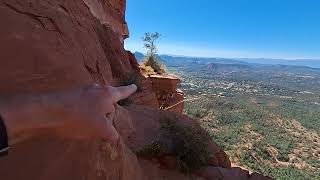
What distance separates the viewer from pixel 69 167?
456 centimetres

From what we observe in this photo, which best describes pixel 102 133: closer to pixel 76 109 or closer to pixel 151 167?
pixel 76 109

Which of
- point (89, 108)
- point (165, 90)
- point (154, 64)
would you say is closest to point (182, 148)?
point (89, 108)

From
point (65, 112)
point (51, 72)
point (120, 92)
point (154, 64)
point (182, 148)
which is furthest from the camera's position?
point (154, 64)

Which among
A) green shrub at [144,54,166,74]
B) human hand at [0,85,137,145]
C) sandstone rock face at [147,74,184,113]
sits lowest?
sandstone rock face at [147,74,184,113]

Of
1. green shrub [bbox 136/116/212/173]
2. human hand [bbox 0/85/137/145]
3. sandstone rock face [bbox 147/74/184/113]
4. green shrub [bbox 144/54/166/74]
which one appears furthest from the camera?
green shrub [bbox 144/54/166/74]

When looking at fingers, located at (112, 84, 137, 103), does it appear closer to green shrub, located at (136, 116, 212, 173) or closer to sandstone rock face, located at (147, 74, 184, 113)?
green shrub, located at (136, 116, 212, 173)

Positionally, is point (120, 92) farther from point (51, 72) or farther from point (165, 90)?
point (165, 90)

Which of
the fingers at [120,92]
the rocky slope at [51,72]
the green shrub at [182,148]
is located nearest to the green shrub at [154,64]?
the green shrub at [182,148]

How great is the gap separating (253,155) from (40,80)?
176 ft

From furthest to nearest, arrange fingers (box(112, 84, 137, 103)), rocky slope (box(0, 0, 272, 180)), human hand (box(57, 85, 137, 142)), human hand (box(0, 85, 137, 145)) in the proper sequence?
1. rocky slope (box(0, 0, 272, 180))
2. fingers (box(112, 84, 137, 103))
3. human hand (box(57, 85, 137, 142))
4. human hand (box(0, 85, 137, 145))

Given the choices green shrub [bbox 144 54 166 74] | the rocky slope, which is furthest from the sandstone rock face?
the rocky slope

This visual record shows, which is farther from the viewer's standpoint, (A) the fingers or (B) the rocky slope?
(B) the rocky slope

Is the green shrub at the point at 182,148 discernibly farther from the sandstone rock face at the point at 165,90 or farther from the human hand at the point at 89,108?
the sandstone rock face at the point at 165,90

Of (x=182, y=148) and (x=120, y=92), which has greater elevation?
(x=120, y=92)
